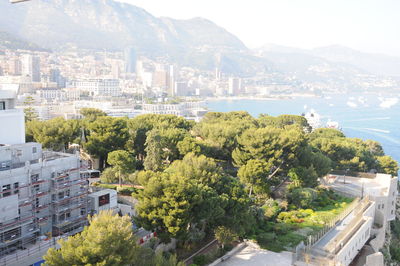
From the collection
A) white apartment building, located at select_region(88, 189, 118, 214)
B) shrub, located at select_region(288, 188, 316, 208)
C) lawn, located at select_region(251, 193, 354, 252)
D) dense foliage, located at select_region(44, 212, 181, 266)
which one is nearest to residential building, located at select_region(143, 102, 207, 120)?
shrub, located at select_region(288, 188, 316, 208)

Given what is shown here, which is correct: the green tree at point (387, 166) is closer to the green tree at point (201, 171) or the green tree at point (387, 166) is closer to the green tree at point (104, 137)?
the green tree at point (201, 171)

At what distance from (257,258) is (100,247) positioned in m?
7.56

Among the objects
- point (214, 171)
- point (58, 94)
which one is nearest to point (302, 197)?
point (214, 171)

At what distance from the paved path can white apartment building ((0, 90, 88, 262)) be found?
233 inches

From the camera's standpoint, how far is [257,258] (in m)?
15.1

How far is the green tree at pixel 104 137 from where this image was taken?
23.3 metres

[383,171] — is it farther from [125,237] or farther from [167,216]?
[125,237]

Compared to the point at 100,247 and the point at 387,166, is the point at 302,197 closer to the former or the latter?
the point at 387,166

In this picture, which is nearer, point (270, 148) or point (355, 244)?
point (355, 244)

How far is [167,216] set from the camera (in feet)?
42.4

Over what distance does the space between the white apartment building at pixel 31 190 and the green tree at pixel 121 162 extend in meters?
4.40

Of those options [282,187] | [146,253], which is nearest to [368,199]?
[282,187]

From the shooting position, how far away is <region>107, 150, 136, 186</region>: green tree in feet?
67.1

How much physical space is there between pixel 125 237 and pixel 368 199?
1744cm
